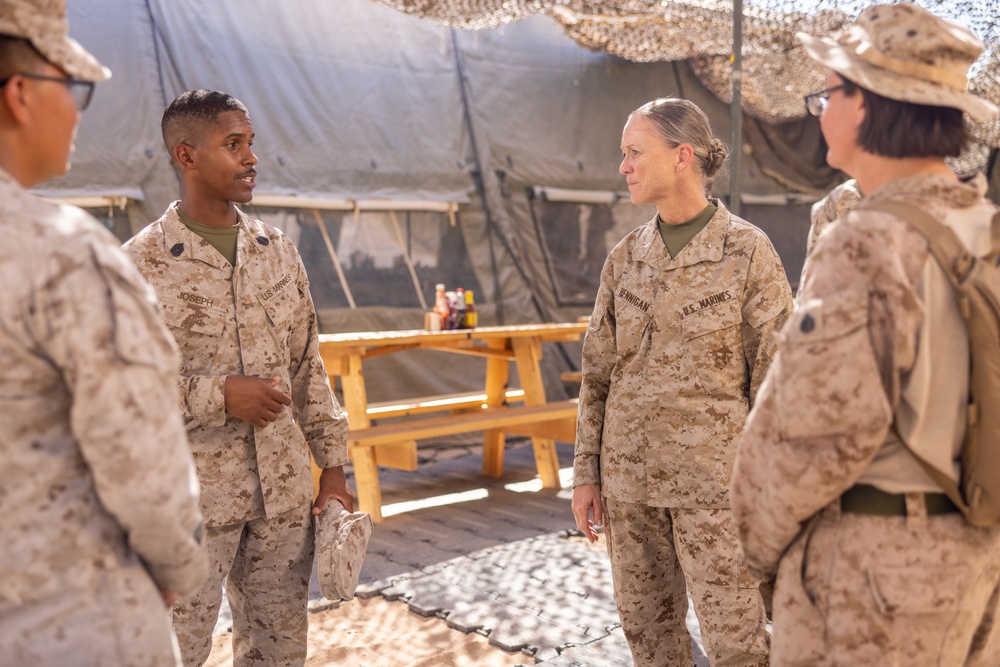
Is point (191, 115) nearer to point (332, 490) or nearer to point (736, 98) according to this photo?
point (332, 490)

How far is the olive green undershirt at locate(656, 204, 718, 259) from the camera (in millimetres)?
2627

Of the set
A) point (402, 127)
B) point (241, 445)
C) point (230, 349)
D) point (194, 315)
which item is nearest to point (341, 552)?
point (241, 445)

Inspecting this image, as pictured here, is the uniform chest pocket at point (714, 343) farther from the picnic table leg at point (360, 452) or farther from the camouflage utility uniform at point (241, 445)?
the picnic table leg at point (360, 452)

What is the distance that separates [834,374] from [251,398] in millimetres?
1344

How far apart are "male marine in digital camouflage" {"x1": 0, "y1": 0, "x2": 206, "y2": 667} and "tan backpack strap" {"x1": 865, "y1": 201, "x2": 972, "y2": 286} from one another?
1.12 m

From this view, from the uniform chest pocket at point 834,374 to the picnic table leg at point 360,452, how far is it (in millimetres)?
4098

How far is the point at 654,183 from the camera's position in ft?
8.66

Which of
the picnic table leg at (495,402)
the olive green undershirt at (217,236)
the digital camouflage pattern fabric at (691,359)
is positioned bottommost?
the picnic table leg at (495,402)

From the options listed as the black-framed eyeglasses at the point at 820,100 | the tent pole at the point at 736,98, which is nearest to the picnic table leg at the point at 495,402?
the tent pole at the point at 736,98

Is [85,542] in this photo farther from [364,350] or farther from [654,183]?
[364,350]

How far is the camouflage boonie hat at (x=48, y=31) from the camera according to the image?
1360 mm

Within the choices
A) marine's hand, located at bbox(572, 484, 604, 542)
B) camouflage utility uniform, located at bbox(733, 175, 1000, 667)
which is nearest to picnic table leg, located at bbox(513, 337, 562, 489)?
marine's hand, located at bbox(572, 484, 604, 542)

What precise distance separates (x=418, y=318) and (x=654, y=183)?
5.52 meters

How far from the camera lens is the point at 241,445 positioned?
2443 mm
